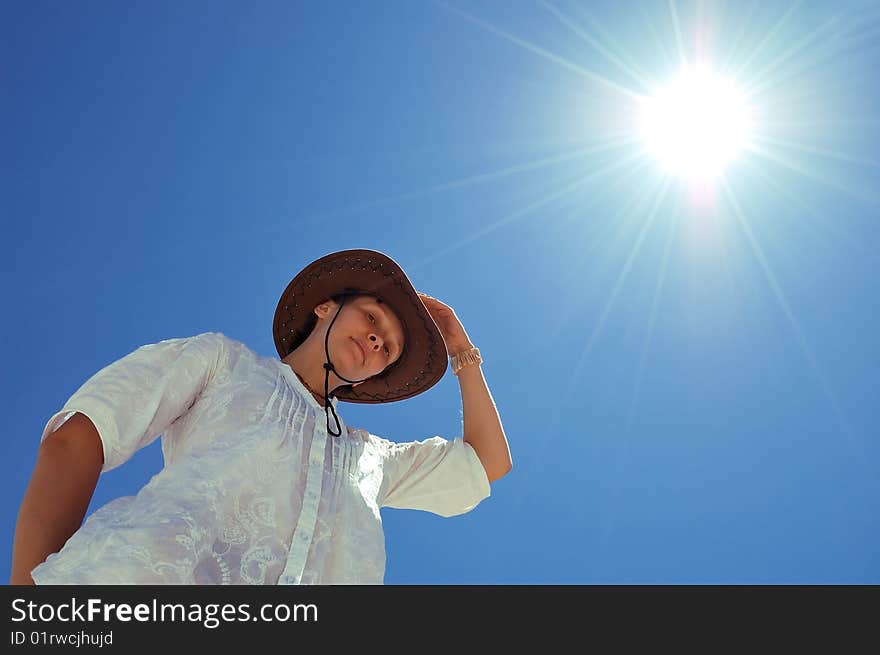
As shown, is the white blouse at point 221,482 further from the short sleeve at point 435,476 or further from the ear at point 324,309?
the ear at point 324,309

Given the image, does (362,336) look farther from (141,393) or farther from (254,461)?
(141,393)

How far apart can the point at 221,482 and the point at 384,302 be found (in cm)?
129

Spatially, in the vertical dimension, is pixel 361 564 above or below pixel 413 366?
below

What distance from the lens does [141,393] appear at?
189 cm

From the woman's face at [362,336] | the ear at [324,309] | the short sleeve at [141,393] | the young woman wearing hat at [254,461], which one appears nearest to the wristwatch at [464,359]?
the young woman wearing hat at [254,461]

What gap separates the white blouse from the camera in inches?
64.5

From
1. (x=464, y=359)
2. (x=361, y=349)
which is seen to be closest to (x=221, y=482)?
(x=361, y=349)
